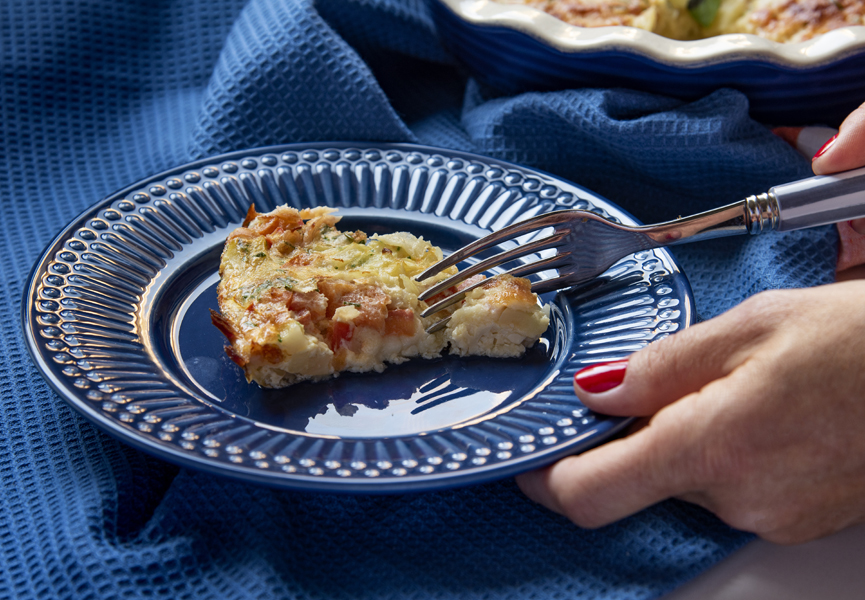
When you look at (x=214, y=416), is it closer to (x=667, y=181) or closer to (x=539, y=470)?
(x=539, y=470)

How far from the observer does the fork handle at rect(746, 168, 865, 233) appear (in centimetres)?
133

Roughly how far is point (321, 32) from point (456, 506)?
125cm

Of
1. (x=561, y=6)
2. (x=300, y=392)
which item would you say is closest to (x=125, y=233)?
(x=300, y=392)

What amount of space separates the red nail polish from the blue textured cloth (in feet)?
0.66

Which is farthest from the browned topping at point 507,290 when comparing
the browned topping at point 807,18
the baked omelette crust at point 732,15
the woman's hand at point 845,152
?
the browned topping at point 807,18

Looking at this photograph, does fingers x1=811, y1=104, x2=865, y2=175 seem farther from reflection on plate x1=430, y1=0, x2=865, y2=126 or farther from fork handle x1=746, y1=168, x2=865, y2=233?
reflection on plate x1=430, y1=0, x2=865, y2=126

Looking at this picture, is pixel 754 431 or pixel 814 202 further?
pixel 814 202

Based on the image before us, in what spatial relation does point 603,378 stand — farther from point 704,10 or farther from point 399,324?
point 704,10

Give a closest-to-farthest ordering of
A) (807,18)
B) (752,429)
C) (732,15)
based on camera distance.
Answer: (752,429) → (807,18) → (732,15)

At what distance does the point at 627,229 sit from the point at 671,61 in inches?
19.3

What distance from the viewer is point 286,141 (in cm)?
194

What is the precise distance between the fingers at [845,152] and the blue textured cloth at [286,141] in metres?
0.24

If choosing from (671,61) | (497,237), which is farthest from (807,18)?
(497,237)

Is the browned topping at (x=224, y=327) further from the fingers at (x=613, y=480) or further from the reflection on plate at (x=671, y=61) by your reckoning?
the reflection on plate at (x=671, y=61)
